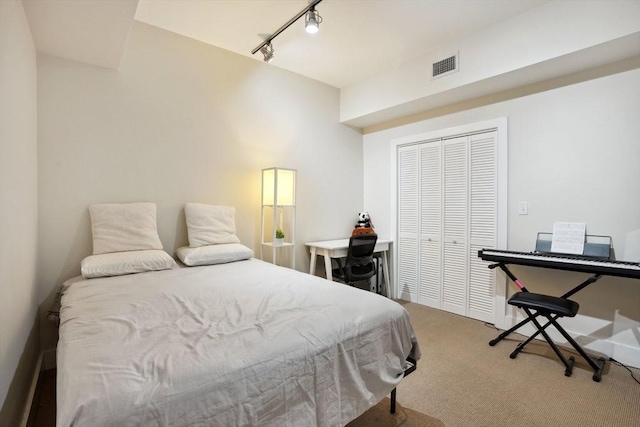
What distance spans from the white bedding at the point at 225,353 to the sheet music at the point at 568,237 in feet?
6.19

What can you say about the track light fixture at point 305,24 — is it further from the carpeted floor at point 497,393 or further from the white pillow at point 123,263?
the carpeted floor at point 497,393

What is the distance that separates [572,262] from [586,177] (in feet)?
2.74

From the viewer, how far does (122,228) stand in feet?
8.27

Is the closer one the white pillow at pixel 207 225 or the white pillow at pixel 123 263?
the white pillow at pixel 123 263

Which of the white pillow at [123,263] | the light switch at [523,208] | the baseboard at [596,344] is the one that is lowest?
the baseboard at [596,344]

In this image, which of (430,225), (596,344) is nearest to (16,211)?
(430,225)

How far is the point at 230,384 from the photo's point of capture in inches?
40.7

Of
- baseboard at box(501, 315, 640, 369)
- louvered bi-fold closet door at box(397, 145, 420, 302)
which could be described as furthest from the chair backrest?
baseboard at box(501, 315, 640, 369)

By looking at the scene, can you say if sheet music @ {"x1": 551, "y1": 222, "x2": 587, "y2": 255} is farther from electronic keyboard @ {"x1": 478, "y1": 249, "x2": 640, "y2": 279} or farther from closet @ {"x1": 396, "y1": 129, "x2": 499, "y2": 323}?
closet @ {"x1": 396, "y1": 129, "x2": 499, "y2": 323}

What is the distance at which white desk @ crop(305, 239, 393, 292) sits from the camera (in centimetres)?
364

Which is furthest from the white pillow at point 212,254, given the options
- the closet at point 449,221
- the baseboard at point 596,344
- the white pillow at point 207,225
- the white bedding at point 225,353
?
the baseboard at point 596,344

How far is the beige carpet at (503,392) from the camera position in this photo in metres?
1.79

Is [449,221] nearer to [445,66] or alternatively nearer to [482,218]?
[482,218]

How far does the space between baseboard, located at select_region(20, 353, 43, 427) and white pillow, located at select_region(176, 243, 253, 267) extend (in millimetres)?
1182
